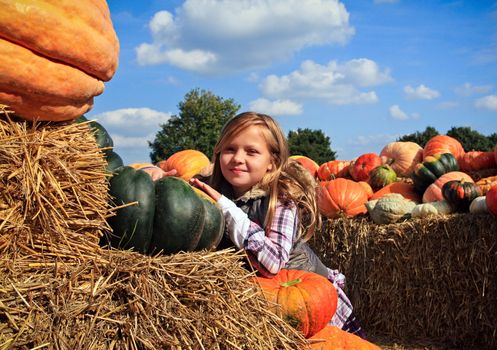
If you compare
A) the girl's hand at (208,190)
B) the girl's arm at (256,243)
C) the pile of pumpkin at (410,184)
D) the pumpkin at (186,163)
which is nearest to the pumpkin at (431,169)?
the pile of pumpkin at (410,184)

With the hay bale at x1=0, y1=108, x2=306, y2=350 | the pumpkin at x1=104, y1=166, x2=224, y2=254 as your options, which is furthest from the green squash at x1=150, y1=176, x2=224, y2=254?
the hay bale at x1=0, y1=108, x2=306, y2=350

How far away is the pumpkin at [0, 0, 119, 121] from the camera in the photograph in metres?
1.80

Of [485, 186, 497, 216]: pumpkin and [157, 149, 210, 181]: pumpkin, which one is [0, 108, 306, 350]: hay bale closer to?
[485, 186, 497, 216]: pumpkin

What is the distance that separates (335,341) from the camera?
265 cm

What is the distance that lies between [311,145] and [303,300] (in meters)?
21.0

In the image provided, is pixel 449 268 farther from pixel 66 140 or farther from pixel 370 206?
pixel 66 140

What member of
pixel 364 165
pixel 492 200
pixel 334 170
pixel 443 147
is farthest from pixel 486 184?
pixel 334 170

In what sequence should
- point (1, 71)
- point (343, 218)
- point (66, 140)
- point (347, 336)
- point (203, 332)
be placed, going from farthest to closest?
point (343, 218)
point (347, 336)
point (66, 140)
point (203, 332)
point (1, 71)

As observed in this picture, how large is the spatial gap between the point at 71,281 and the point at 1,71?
0.74 m

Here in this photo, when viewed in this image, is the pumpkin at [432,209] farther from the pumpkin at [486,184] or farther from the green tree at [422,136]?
the green tree at [422,136]

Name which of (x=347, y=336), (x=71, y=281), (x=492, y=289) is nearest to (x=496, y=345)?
(x=492, y=289)

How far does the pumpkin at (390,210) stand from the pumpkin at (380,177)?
4.18 ft

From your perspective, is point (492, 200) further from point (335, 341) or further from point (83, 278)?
point (83, 278)

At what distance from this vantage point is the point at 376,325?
6434 millimetres
